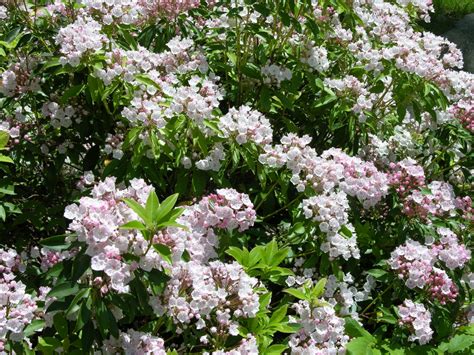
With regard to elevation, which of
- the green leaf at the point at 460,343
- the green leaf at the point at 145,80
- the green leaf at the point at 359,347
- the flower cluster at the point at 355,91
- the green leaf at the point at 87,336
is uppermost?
the green leaf at the point at 145,80

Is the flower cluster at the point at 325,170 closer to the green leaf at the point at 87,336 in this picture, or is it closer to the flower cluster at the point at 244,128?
the flower cluster at the point at 244,128

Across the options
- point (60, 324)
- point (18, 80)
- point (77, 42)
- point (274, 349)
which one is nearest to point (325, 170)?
point (274, 349)

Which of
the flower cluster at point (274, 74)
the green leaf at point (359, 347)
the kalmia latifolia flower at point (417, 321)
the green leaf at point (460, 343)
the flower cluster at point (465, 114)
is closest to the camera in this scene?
the green leaf at point (359, 347)

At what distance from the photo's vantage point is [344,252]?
3047 millimetres

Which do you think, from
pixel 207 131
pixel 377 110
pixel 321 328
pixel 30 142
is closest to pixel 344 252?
pixel 321 328

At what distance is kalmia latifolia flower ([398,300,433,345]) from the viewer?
3016mm

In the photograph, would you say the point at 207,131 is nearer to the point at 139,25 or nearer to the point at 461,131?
the point at 139,25

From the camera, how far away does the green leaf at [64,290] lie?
87.6 inches

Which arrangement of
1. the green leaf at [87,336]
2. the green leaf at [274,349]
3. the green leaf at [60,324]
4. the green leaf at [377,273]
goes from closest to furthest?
the green leaf at [87,336] → the green leaf at [60,324] → the green leaf at [274,349] → the green leaf at [377,273]

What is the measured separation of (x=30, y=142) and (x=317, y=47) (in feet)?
5.35

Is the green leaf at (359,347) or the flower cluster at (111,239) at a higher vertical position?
the flower cluster at (111,239)

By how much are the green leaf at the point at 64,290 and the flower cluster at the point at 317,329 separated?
0.96 m

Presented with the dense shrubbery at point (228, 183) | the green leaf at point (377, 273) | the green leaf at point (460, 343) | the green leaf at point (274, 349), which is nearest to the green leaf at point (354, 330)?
the dense shrubbery at point (228, 183)

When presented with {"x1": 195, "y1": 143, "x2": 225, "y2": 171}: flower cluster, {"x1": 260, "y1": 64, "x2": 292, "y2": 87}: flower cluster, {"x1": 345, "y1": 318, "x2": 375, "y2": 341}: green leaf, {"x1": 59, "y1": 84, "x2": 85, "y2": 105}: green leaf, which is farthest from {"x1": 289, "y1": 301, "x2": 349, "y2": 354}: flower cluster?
{"x1": 59, "y1": 84, "x2": 85, "y2": 105}: green leaf
